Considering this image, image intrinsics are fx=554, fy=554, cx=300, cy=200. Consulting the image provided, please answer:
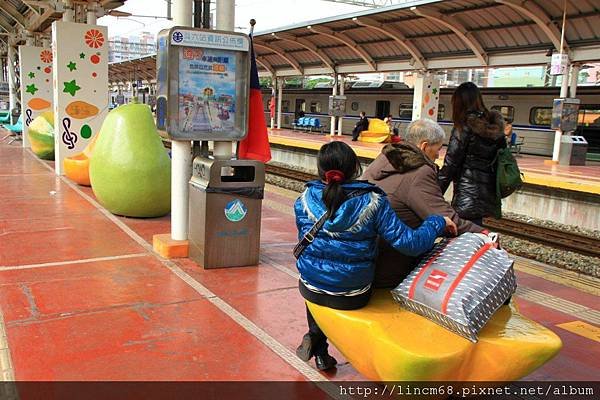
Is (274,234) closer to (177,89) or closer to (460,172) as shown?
(177,89)

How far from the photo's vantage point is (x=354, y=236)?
115 inches

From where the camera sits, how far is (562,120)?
45.2ft

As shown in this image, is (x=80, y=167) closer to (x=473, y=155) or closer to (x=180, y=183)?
(x=180, y=183)

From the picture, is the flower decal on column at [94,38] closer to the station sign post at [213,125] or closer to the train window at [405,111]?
the station sign post at [213,125]

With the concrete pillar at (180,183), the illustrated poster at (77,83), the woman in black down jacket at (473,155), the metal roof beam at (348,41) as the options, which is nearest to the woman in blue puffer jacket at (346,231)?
the woman in black down jacket at (473,155)

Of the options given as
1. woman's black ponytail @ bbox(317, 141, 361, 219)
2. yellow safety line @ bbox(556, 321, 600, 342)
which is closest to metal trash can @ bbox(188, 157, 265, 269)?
woman's black ponytail @ bbox(317, 141, 361, 219)

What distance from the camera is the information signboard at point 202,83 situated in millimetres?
5003

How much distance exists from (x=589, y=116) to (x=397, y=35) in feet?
23.1

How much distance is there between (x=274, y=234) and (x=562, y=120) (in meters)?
10.0

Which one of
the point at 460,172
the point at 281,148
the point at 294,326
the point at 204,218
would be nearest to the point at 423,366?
the point at 294,326

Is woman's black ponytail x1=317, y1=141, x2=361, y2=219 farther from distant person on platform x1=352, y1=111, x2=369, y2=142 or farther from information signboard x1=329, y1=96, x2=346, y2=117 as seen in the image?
distant person on platform x1=352, y1=111, x2=369, y2=142

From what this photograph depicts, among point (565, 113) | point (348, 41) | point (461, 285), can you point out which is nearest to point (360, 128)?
point (348, 41)

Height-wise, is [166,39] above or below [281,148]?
above

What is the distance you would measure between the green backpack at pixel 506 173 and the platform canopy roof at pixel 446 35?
9.75 meters
